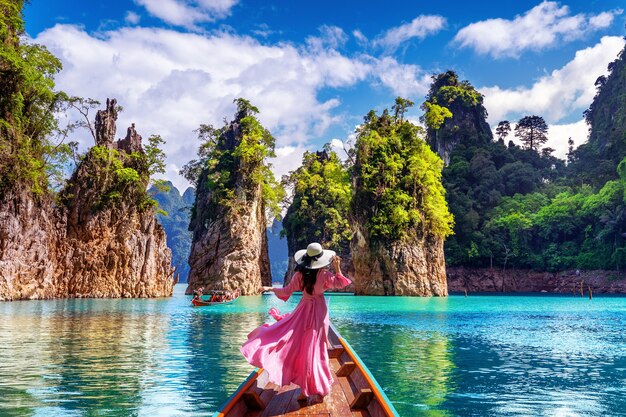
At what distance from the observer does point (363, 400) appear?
20.7 ft

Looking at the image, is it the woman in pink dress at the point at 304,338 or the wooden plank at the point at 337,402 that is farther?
the woman in pink dress at the point at 304,338

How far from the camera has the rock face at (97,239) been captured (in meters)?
42.7

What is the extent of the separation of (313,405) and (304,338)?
31.5 inches

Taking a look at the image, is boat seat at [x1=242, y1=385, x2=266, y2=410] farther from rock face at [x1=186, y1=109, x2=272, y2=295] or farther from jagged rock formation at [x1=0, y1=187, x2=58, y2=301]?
rock face at [x1=186, y1=109, x2=272, y2=295]

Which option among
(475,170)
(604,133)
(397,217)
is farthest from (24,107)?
(604,133)

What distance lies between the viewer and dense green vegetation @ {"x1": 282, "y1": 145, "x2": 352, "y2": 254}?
240ft

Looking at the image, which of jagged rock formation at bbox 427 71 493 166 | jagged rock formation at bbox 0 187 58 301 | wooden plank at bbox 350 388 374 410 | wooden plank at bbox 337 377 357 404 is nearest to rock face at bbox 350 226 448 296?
jagged rock formation at bbox 0 187 58 301

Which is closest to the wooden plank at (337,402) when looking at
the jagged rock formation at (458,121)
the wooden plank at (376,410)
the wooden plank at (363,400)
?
the wooden plank at (363,400)

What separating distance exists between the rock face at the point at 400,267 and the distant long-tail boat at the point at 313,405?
46.9 metres

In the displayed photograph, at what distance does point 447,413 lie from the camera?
871cm

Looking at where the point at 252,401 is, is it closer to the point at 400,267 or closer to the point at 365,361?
the point at 365,361

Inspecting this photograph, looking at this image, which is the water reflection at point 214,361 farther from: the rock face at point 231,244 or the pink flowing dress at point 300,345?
the rock face at point 231,244

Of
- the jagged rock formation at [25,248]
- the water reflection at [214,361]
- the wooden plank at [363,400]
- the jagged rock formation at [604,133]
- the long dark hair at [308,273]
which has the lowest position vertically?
the water reflection at [214,361]

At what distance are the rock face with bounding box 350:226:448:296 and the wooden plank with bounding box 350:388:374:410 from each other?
158ft
